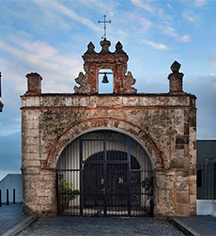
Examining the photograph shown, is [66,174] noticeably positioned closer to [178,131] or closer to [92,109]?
[92,109]

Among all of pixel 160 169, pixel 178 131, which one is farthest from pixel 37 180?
pixel 178 131

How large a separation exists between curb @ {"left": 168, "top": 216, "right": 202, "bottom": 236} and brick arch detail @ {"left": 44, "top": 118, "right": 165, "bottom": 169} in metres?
1.62

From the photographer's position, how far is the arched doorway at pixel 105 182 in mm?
7988

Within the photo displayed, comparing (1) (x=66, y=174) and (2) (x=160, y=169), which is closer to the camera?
(2) (x=160, y=169)

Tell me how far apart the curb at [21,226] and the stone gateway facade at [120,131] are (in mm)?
442

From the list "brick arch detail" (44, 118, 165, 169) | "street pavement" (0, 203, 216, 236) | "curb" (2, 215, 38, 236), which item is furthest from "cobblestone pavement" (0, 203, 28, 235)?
"brick arch detail" (44, 118, 165, 169)

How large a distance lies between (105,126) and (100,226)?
3.03m

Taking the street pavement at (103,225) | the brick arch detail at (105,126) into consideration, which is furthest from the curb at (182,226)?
the brick arch detail at (105,126)

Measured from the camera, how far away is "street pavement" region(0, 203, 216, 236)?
6172 mm

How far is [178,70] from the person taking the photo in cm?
810

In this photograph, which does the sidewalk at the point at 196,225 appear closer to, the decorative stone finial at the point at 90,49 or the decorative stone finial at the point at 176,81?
the decorative stone finial at the point at 176,81

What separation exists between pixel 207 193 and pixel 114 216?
4.51m

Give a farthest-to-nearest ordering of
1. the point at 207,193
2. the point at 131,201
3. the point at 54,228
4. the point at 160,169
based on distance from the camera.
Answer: the point at 207,193
the point at 131,201
the point at 160,169
the point at 54,228

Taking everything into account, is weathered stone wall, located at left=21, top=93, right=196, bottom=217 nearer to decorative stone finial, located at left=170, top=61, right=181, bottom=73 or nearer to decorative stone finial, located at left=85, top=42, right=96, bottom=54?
decorative stone finial, located at left=170, top=61, right=181, bottom=73
